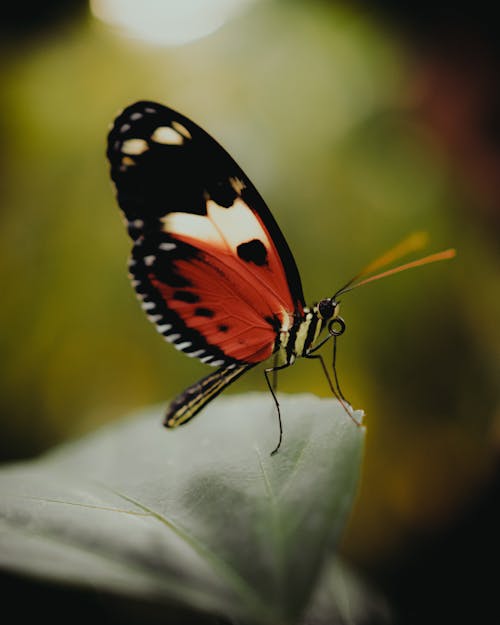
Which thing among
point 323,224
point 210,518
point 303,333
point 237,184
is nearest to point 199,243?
point 237,184

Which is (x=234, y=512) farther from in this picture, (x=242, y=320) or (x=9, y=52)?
(x=9, y=52)

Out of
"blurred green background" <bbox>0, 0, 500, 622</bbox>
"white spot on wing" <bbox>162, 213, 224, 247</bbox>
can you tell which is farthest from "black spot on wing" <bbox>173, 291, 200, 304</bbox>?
"blurred green background" <bbox>0, 0, 500, 622</bbox>

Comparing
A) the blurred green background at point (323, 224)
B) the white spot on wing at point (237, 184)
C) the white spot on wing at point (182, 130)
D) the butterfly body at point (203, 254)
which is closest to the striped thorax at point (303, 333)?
the butterfly body at point (203, 254)

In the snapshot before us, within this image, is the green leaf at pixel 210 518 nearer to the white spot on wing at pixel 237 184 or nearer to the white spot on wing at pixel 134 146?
the white spot on wing at pixel 237 184

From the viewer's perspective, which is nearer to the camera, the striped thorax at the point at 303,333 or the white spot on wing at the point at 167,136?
the white spot on wing at the point at 167,136

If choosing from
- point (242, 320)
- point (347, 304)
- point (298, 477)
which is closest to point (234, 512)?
point (298, 477)

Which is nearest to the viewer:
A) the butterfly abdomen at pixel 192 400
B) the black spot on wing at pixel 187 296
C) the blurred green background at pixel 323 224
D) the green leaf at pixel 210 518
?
the green leaf at pixel 210 518

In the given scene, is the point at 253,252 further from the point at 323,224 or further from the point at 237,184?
the point at 323,224

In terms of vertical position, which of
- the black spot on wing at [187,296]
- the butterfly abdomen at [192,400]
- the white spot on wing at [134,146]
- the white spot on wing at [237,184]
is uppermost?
the white spot on wing at [134,146]
